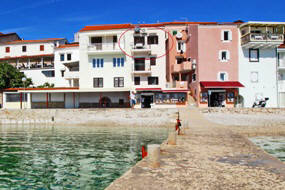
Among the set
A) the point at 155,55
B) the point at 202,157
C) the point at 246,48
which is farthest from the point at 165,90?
the point at 202,157

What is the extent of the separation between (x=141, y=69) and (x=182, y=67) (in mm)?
6433

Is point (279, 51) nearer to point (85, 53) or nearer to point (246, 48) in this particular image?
point (246, 48)

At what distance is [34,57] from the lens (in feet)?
193

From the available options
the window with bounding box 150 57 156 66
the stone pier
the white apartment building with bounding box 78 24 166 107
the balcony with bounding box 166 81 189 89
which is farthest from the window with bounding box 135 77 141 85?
the stone pier

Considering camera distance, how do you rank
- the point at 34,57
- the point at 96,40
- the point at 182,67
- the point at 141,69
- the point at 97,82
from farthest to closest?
1. the point at 34,57
2. the point at 96,40
3. the point at 97,82
4. the point at 141,69
5. the point at 182,67

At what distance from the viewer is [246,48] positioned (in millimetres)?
39938

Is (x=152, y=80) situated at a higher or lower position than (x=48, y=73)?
lower

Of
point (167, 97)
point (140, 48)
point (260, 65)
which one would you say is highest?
point (140, 48)

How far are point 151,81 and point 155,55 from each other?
162 inches

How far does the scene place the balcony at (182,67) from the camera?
4085 cm

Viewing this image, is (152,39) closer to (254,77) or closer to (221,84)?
(221,84)

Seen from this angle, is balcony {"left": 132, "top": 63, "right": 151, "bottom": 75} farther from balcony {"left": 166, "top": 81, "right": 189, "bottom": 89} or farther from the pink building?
the pink building

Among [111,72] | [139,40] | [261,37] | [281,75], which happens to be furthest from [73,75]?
[281,75]

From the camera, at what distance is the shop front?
38062mm
